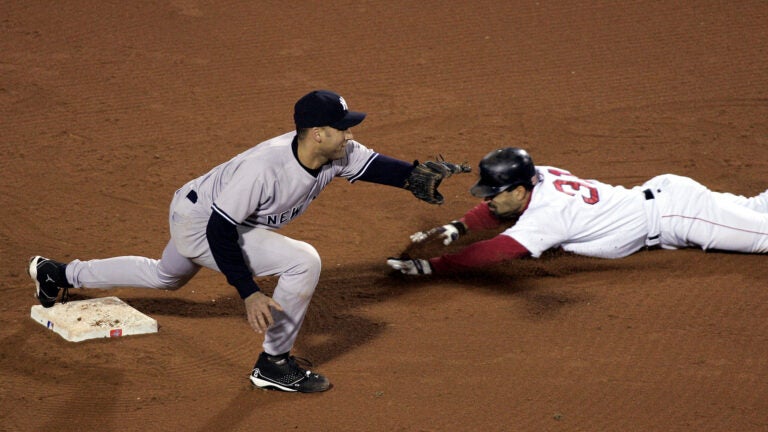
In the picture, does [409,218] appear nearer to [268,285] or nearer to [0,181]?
[268,285]

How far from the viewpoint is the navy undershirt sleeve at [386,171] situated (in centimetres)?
554

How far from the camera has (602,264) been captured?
6.27m

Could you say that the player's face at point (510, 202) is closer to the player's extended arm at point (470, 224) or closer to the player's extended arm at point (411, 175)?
the player's extended arm at point (470, 224)

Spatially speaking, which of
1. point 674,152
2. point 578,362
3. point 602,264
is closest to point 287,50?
point 674,152

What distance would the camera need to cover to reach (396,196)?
7547 mm

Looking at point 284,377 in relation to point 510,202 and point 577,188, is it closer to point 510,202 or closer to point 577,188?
point 510,202

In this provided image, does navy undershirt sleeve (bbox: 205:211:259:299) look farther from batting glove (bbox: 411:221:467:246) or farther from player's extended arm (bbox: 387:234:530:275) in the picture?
batting glove (bbox: 411:221:467:246)

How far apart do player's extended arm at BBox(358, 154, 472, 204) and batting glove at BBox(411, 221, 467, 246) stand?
0.80m

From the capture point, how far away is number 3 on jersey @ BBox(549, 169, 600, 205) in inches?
240

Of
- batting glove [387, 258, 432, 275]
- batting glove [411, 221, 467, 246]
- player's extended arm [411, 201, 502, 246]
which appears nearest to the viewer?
batting glove [387, 258, 432, 275]

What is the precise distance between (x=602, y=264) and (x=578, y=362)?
1.39 metres

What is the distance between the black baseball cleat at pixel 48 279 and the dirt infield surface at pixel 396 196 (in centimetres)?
19

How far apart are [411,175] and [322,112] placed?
104 centimetres

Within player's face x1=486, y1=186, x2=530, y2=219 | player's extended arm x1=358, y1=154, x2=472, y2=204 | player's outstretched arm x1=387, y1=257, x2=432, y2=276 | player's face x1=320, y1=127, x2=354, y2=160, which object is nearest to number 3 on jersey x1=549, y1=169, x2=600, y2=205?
player's face x1=486, y1=186, x2=530, y2=219
